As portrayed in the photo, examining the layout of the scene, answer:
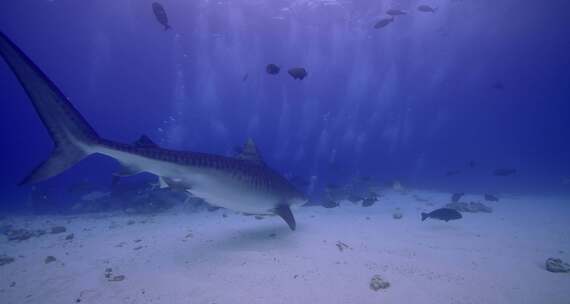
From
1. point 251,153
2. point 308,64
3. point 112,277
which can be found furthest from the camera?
point 308,64

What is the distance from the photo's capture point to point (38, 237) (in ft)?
31.7

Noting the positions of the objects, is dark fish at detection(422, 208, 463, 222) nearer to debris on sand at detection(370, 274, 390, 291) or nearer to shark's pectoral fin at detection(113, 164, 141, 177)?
debris on sand at detection(370, 274, 390, 291)

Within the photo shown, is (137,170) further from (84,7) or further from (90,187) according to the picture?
(84,7)

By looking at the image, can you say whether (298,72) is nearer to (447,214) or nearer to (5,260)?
(447,214)

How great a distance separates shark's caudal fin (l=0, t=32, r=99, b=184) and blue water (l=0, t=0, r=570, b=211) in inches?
813

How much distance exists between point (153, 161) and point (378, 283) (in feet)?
13.6

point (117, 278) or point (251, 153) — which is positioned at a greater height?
point (251, 153)

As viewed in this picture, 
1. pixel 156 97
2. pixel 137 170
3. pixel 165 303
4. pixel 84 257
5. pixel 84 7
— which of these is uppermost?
pixel 84 7

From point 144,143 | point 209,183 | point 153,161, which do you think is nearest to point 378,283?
point 209,183

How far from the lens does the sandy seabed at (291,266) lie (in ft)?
13.7

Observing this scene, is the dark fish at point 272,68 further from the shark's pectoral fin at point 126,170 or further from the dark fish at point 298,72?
the shark's pectoral fin at point 126,170

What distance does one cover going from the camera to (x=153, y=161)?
4.61 metres

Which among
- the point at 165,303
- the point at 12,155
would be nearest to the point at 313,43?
the point at 165,303

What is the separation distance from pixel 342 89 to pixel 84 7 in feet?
157
